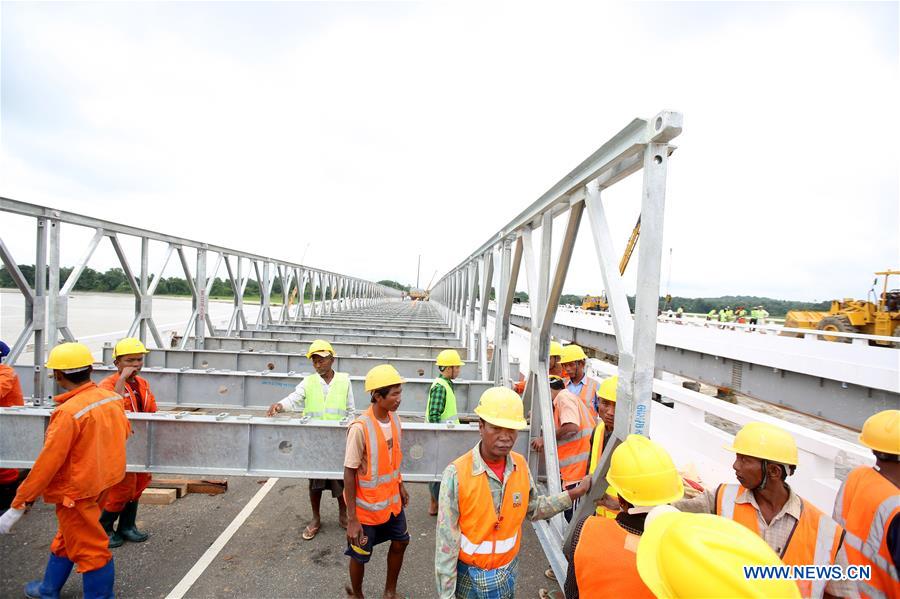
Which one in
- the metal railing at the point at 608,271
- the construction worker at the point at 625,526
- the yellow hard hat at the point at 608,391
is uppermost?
the metal railing at the point at 608,271

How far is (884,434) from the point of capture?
238 cm

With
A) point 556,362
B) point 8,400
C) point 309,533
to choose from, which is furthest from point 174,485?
point 556,362

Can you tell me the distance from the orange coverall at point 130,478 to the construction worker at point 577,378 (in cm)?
374

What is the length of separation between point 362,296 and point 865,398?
25.7 m

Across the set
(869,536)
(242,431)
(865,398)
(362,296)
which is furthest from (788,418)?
(362,296)

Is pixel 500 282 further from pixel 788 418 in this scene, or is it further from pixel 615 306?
pixel 788 418

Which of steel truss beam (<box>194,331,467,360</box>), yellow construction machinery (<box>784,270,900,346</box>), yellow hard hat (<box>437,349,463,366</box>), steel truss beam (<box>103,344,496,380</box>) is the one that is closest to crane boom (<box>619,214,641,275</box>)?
yellow construction machinery (<box>784,270,900,346</box>)

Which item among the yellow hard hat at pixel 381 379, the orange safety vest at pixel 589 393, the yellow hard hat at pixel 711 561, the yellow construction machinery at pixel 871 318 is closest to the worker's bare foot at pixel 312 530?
the yellow hard hat at pixel 381 379

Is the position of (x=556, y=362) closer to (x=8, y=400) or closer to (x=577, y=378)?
(x=577, y=378)

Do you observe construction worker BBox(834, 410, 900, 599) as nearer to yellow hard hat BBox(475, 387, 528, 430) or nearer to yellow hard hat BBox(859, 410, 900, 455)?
yellow hard hat BBox(859, 410, 900, 455)

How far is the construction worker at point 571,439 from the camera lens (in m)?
3.44

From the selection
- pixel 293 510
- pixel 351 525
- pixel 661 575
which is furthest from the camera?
pixel 293 510

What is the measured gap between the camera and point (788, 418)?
1298 centimetres

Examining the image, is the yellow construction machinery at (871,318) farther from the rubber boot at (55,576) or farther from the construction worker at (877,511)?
the rubber boot at (55,576)
